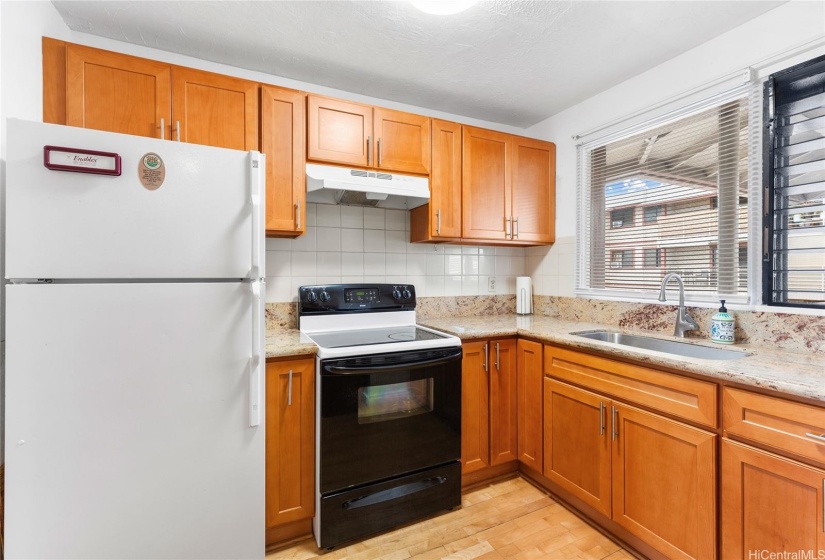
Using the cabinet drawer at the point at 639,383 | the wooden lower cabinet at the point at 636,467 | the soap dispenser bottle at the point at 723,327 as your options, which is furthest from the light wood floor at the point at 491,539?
the soap dispenser bottle at the point at 723,327

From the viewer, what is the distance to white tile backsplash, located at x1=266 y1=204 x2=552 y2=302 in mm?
2299

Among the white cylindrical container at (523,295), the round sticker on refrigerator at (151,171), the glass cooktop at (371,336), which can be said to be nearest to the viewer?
the round sticker on refrigerator at (151,171)

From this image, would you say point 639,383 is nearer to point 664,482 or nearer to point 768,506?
point 664,482

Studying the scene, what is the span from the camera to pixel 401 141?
2.23 meters

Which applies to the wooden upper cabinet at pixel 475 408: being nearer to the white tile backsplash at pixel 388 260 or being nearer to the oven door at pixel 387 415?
the oven door at pixel 387 415

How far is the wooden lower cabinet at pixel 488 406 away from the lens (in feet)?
7.00

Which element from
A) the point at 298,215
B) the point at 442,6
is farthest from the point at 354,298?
the point at 442,6

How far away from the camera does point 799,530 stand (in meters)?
1.16

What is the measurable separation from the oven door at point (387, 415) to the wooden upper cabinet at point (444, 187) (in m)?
0.76

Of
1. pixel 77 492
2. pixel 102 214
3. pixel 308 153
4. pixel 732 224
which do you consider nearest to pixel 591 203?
pixel 732 224

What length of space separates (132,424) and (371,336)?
110 cm

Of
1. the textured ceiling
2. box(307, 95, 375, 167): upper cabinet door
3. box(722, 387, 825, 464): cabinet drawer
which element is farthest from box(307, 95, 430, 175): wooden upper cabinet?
box(722, 387, 825, 464): cabinet drawer

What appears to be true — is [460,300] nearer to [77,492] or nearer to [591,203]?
[591,203]

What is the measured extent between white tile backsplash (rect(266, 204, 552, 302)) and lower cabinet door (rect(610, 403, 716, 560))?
122 cm
